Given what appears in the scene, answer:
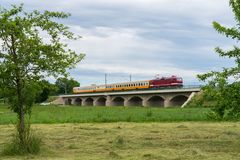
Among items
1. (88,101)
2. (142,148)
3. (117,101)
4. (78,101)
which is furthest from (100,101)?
(142,148)

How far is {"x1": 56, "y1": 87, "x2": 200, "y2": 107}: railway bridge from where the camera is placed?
9407cm

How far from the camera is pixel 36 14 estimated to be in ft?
52.3

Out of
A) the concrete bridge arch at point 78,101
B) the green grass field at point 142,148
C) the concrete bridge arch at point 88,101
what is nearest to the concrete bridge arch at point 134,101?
the concrete bridge arch at point 88,101

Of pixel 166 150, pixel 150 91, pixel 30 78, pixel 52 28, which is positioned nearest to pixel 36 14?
pixel 52 28

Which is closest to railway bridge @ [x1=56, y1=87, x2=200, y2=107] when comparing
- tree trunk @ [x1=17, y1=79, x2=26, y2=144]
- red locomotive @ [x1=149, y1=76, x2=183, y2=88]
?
red locomotive @ [x1=149, y1=76, x2=183, y2=88]

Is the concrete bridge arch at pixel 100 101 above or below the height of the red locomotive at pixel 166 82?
below

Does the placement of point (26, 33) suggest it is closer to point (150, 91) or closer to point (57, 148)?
point (57, 148)

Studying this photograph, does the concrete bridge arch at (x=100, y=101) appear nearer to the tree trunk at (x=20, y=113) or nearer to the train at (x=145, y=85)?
the train at (x=145, y=85)

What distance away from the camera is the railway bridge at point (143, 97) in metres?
94.1

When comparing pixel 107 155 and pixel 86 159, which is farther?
pixel 107 155

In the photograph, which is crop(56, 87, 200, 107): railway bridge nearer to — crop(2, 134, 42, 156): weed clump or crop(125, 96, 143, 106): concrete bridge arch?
crop(125, 96, 143, 106): concrete bridge arch

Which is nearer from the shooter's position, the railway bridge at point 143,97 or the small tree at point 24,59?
the small tree at point 24,59

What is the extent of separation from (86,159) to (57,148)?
393 centimetres

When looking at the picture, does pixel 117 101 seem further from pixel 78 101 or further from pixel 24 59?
pixel 24 59
